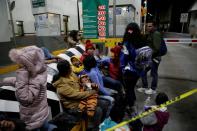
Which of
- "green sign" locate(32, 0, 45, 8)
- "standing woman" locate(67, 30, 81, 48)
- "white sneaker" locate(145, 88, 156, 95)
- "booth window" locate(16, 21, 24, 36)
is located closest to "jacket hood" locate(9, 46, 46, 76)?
"standing woman" locate(67, 30, 81, 48)

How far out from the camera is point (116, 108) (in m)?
3.58

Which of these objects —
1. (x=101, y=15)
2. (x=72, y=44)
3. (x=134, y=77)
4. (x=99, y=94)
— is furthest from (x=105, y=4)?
(x=99, y=94)

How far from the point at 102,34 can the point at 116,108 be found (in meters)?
2.95

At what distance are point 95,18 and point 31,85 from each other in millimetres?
4206

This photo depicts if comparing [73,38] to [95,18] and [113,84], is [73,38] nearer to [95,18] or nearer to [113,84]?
[95,18]

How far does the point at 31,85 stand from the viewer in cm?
212

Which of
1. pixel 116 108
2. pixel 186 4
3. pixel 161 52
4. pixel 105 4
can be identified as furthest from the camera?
pixel 186 4

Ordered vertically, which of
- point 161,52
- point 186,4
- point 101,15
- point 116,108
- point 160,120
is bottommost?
point 116,108

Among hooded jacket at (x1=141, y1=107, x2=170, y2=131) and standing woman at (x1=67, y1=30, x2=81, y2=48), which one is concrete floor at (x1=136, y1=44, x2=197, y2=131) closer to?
hooded jacket at (x1=141, y1=107, x2=170, y2=131)

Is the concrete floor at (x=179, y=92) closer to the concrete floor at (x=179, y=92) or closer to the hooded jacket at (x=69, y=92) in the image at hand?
the concrete floor at (x=179, y=92)

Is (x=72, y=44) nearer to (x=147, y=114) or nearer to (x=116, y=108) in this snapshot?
(x=116, y=108)

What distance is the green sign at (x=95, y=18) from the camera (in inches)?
224

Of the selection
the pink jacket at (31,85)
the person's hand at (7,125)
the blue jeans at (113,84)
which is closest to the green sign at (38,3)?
the blue jeans at (113,84)

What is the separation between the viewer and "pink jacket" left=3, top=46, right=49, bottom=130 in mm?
2078
